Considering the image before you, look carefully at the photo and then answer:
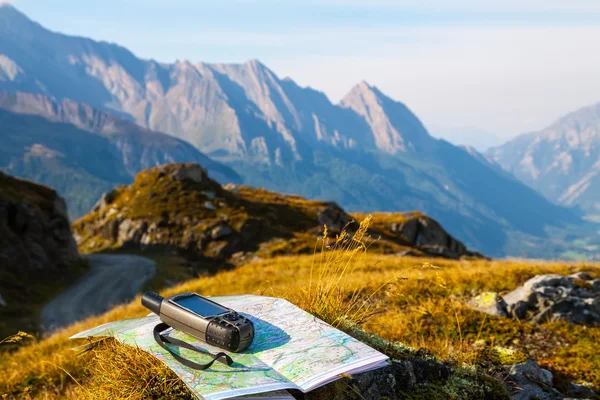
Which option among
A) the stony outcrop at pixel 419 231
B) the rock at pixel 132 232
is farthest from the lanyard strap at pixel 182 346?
the rock at pixel 132 232

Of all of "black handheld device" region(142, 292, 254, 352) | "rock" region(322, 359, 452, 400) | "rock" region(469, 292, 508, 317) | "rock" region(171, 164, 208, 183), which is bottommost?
"rock" region(171, 164, 208, 183)

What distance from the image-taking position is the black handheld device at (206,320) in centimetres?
460

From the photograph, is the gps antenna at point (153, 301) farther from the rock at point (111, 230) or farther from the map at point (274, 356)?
the rock at point (111, 230)

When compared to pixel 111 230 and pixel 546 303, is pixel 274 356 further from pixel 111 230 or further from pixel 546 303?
pixel 111 230

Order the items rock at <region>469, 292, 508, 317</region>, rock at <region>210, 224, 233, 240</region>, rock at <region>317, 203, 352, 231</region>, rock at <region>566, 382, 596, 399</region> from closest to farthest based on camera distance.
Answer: rock at <region>566, 382, 596, 399</region> < rock at <region>469, 292, 508, 317</region> < rock at <region>210, 224, 233, 240</region> < rock at <region>317, 203, 352, 231</region>

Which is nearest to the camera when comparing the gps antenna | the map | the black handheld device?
the map

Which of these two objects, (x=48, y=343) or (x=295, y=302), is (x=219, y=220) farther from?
(x=295, y=302)

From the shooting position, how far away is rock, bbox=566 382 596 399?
673cm

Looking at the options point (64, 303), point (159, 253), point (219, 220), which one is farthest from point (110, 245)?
point (64, 303)

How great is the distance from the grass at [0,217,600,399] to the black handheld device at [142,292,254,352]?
510 mm

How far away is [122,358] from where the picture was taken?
15.3 ft

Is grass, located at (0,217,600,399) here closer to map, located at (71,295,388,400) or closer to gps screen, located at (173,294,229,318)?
map, located at (71,295,388,400)

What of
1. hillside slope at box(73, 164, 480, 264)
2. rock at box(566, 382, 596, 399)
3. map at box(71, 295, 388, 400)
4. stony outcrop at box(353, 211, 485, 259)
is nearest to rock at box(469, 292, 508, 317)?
rock at box(566, 382, 596, 399)

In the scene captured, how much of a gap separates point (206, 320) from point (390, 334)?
14.8 ft
